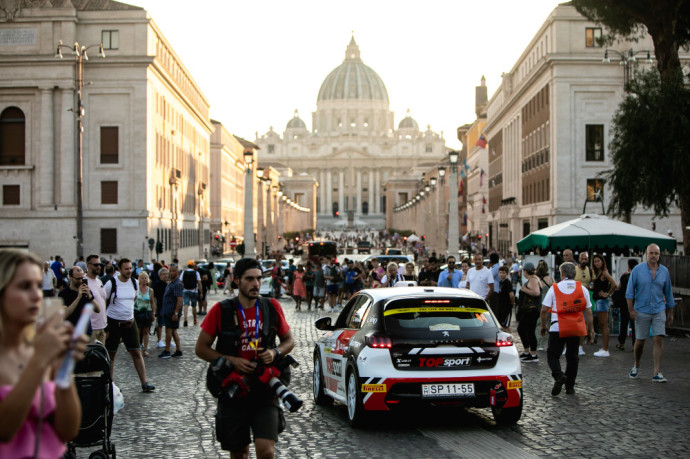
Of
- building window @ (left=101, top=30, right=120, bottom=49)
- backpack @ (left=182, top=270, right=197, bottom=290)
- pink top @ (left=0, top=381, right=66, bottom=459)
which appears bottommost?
backpack @ (left=182, top=270, right=197, bottom=290)

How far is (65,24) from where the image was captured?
48.4 metres

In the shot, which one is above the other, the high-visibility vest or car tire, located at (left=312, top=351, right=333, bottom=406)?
the high-visibility vest

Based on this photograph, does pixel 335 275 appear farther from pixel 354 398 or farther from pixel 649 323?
pixel 354 398

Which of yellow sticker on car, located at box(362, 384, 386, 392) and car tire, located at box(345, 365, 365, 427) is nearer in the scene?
yellow sticker on car, located at box(362, 384, 386, 392)

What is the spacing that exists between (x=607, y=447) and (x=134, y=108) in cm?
4270

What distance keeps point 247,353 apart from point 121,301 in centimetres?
623

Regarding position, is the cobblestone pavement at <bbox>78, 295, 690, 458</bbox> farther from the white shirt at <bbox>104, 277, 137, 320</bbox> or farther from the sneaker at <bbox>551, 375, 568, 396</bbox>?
the white shirt at <bbox>104, 277, 137, 320</bbox>

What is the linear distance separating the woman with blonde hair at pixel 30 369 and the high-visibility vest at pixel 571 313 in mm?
8517

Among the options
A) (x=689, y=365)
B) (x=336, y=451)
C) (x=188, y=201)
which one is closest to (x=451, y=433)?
(x=336, y=451)

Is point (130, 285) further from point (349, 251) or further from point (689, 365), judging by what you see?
point (349, 251)

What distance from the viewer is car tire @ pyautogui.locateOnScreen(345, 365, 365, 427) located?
9047 mm

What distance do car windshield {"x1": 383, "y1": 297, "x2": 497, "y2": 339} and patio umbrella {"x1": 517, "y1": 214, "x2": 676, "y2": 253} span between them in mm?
13522

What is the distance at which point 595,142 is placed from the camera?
46.4 meters

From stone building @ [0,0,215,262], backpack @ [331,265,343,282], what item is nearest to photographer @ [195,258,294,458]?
backpack @ [331,265,343,282]
